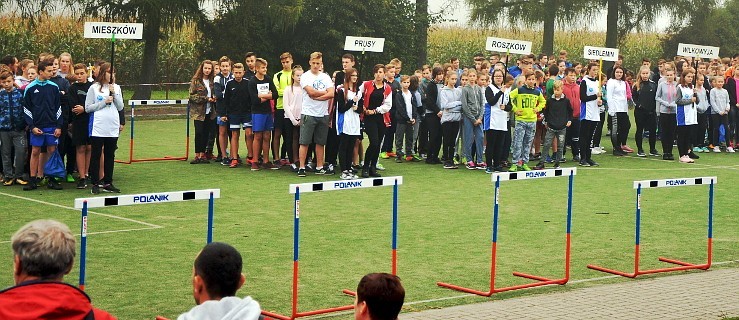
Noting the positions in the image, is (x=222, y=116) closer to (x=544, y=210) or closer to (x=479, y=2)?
(x=544, y=210)

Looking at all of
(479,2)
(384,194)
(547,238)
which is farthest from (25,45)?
(547,238)

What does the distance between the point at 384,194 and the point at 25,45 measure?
23.4 m

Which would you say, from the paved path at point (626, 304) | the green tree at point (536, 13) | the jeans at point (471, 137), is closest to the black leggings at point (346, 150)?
the jeans at point (471, 137)

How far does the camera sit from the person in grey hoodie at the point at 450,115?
2105 cm

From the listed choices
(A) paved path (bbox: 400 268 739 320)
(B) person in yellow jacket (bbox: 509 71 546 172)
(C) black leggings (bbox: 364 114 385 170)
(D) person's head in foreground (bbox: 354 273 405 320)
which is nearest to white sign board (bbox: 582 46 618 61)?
(B) person in yellow jacket (bbox: 509 71 546 172)

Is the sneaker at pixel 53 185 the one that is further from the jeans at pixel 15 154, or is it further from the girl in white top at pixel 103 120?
the girl in white top at pixel 103 120

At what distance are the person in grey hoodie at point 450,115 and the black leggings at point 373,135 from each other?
83.8 inches

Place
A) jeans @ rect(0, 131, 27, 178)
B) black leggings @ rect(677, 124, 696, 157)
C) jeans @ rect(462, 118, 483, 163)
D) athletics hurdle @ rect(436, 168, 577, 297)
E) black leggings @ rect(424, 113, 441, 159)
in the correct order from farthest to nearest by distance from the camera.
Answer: black leggings @ rect(677, 124, 696, 157)
black leggings @ rect(424, 113, 441, 159)
jeans @ rect(462, 118, 483, 163)
jeans @ rect(0, 131, 27, 178)
athletics hurdle @ rect(436, 168, 577, 297)

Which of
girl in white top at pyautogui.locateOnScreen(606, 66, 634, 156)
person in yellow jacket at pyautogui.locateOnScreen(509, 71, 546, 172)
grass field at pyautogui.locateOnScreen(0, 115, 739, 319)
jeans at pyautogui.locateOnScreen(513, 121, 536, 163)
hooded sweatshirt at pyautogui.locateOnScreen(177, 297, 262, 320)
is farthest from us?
girl in white top at pyautogui.locateOnScreen(606, 66, 634, 156)

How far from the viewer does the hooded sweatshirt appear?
4754mm

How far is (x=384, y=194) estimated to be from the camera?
1736 centimetres

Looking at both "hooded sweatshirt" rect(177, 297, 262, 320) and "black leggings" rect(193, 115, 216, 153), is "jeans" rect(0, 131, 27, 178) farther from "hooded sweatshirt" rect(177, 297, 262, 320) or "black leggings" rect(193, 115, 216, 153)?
"hooded sweatshirt" rect(177, 297, 262, 320)

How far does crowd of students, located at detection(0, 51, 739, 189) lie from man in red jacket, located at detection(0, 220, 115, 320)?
38.6 ft

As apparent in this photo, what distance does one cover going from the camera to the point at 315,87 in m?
18.8
